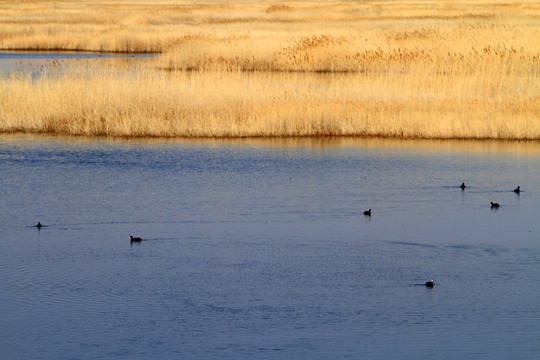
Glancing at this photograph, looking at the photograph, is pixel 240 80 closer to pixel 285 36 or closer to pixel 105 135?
pixel 105 135

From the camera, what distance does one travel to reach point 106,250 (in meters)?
8.78

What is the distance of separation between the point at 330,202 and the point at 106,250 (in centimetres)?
332

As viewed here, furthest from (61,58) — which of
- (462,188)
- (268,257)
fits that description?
(268,257)

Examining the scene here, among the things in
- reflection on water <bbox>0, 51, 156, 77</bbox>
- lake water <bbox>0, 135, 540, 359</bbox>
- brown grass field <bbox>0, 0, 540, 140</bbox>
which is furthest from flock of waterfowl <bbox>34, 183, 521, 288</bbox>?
reflection on water <bbox>0, 51, 156, 77</bbox>

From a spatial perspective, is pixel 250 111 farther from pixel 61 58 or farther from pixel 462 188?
pixel 61 58

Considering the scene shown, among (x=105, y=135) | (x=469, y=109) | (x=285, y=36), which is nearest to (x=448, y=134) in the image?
(x=469, y=109)

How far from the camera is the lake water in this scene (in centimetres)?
646

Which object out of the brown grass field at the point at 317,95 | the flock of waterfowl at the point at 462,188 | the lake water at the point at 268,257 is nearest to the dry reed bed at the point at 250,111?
the brown grass field at the point at 317,95

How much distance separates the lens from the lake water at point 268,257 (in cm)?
646

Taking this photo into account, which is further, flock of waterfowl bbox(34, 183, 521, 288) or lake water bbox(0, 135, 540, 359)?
flock of waterfowl bbox(34, 183, 521, 288)

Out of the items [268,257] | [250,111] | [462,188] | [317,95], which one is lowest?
[268,257]

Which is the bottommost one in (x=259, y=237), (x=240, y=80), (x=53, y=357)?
(x=53, y=357)

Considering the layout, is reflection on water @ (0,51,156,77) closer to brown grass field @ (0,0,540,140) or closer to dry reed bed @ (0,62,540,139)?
brown grass field @ (0,0,540,140)

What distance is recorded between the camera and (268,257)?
Result: 8.54 m
